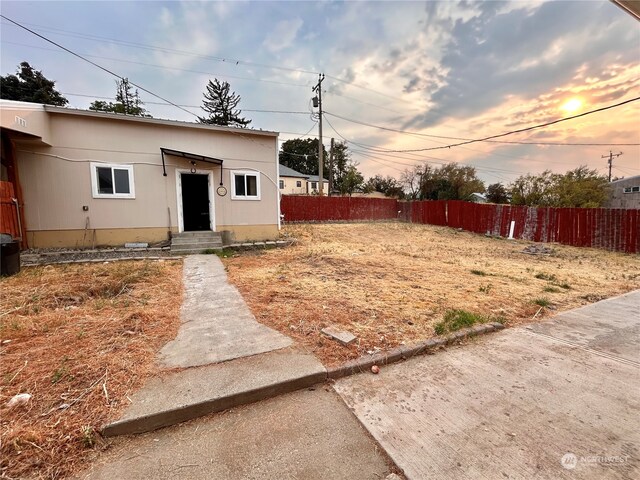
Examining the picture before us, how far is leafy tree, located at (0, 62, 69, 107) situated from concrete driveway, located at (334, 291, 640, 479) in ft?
127

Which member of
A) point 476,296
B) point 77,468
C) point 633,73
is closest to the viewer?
point 77,468

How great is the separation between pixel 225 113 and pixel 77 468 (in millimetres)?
42875

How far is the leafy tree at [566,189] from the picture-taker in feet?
56.4

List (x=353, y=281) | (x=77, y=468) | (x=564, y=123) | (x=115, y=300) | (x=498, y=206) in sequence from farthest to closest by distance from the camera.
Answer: (x=498, y=206) → (x=564, y=123) → (x=353, y=281) → (x=115, y=300) → (x=77, y=468)

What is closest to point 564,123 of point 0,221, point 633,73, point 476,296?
point 633,73

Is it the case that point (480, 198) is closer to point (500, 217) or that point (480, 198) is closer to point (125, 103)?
point (500, 217)

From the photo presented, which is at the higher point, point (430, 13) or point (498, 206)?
point (430, 13)

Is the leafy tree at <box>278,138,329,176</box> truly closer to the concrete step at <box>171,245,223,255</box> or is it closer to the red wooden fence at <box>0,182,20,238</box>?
the concrete step at <box>171,245,223,255</box>

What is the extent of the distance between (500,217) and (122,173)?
16.8 meters

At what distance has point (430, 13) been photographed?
837cm

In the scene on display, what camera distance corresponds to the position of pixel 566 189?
17422 mm

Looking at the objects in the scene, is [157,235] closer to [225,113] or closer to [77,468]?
[77,468]

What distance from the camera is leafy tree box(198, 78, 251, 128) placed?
123 feet

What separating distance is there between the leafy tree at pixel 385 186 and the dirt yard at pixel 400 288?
98.2 ft
